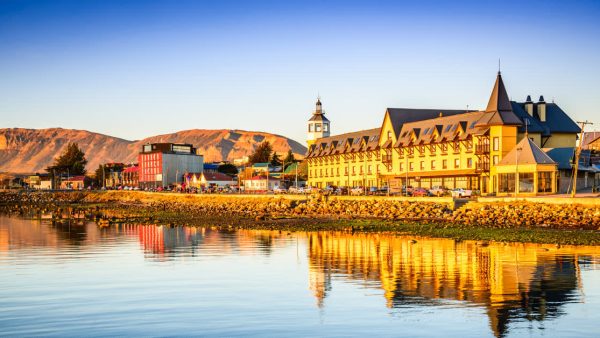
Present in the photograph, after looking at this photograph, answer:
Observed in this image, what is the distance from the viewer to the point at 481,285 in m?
28.2

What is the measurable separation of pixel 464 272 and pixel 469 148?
180ft

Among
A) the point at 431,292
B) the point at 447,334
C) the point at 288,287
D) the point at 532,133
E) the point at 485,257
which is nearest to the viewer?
the point at 447,334

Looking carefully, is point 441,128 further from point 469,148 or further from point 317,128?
point 317,128

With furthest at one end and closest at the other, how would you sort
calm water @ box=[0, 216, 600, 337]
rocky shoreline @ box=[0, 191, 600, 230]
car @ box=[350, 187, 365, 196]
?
car @ box=[350, 187, 365, 196]
rocky shoreline @ box=[0, 191, 600, 230]
calm water @ box=[0, 216, 600, 337]

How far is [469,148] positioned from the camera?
8419 centimetres

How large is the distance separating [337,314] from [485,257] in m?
15.6

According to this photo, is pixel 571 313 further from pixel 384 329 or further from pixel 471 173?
pixel 471 173

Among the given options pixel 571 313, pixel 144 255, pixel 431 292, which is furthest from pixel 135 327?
pixel 144 255

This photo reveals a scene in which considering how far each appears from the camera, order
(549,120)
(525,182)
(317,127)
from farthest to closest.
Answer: (317,127) < (549,120) < (525,182)

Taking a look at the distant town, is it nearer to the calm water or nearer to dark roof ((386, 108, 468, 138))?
dark roof ((386, 108, 468, 138))

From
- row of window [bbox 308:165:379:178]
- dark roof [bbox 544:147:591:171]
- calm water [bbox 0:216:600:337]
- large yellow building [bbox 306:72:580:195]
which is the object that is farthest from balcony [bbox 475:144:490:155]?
calm water [bbox 0:216:600:337]

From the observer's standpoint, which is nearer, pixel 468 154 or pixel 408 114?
pixel 468 154

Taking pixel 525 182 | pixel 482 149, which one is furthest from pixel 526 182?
pixel 482 149

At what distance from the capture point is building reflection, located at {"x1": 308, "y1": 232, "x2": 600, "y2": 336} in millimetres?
→ 24828
